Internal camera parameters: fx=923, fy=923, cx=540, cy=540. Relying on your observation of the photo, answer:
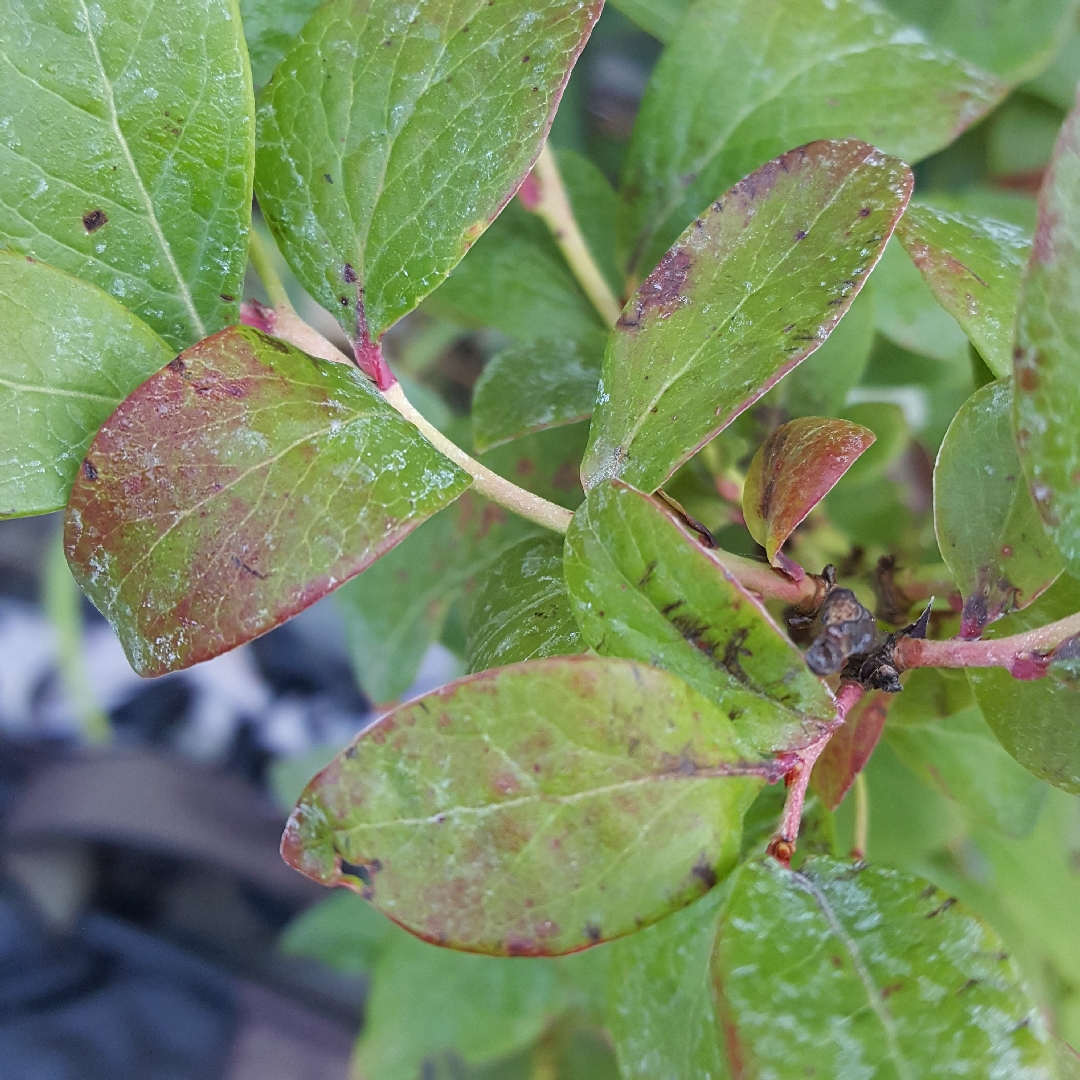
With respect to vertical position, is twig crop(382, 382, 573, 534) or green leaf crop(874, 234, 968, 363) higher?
green leaf crop(874, 234, 968, 363)

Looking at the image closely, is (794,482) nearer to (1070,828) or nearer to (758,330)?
(758,330)

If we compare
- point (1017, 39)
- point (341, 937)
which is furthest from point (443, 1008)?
point (1017, 39)

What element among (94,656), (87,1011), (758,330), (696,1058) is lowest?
(87,1011)

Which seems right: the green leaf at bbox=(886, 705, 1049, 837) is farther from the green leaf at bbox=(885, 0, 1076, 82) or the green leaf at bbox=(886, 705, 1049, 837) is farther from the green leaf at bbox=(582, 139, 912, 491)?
the green leaf at bbox=(885, 0, 1076, 82)

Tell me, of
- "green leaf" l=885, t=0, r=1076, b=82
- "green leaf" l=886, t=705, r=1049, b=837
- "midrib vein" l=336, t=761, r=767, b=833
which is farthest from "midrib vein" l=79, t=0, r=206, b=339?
"green leaf" l=885, t=0, r=1076, b=82

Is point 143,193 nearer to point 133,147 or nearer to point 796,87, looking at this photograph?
point 133,147

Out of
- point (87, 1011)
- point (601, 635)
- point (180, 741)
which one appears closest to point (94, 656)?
point (180, 741)
